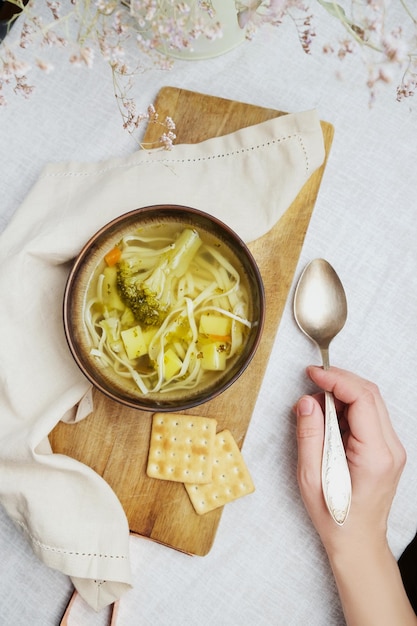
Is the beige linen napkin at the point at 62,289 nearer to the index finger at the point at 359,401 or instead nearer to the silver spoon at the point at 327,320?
the silver spoon at the point at 327,320

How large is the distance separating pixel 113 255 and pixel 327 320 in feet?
1.64

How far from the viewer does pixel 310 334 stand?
1.36 metres

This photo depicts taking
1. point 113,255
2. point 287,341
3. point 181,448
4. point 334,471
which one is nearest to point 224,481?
point 181,448

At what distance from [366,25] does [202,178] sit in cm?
61

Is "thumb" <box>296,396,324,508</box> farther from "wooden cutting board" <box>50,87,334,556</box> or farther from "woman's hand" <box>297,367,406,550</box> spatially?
"wooden cutting board" <box>50,87,334,556</box>

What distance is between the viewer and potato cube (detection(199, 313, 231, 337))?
128cm

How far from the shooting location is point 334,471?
4.25ft

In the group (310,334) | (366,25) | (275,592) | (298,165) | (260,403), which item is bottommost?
(275,592)

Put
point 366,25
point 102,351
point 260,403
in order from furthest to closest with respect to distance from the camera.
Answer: point 260,403, point 102,351, point 366,25

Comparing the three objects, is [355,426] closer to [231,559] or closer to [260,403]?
[260,403]

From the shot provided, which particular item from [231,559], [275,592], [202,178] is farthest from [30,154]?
[275,592]

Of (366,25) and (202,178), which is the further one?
(202,178)

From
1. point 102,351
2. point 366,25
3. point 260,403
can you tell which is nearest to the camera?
point 366,25

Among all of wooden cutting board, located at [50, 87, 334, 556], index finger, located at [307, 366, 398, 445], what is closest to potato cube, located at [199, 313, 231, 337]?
wooden cutting board, located at [50, 87, 334, 556]
